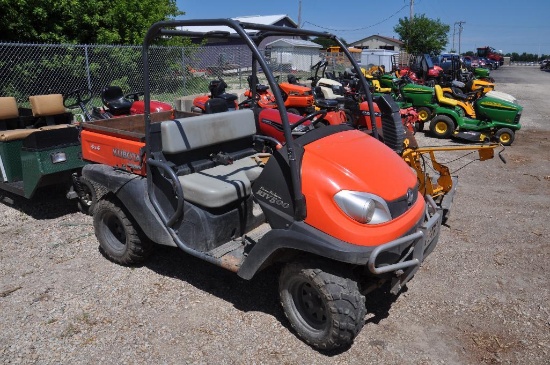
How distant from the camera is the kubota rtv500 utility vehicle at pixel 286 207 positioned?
9.37ft

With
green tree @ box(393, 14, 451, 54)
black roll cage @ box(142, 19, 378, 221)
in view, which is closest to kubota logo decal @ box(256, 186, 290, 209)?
black roll cage @ box(142, 19, 378, 221)

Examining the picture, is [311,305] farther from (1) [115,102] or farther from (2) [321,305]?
(1) [115,102]

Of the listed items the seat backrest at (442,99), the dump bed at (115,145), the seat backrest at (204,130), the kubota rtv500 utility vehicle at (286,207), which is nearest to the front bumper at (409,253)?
the kubota rtv500 utility vehicle at (286,207)

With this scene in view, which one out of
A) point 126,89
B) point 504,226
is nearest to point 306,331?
point 504,226

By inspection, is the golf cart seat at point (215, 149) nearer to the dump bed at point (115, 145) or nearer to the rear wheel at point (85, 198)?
the dump bed at point (115, 145)

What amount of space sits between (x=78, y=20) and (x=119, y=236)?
10.3 metres

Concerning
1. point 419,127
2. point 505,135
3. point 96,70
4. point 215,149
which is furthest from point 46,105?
point 505,135

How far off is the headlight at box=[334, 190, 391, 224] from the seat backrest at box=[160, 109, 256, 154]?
4.76 feet

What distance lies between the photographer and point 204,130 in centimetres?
392

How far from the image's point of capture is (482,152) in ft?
15.2

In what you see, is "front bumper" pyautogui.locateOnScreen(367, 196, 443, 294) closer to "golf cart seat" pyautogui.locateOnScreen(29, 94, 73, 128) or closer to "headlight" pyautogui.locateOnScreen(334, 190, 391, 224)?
"headlight" pyautogui.locateOnScreen(334, 190, 391, 224)

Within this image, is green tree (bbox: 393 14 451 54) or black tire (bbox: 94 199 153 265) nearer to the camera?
black tire (bbox: 94 199 153 265)

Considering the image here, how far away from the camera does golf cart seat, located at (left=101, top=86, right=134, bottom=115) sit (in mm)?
6734

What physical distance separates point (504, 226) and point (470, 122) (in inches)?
210
